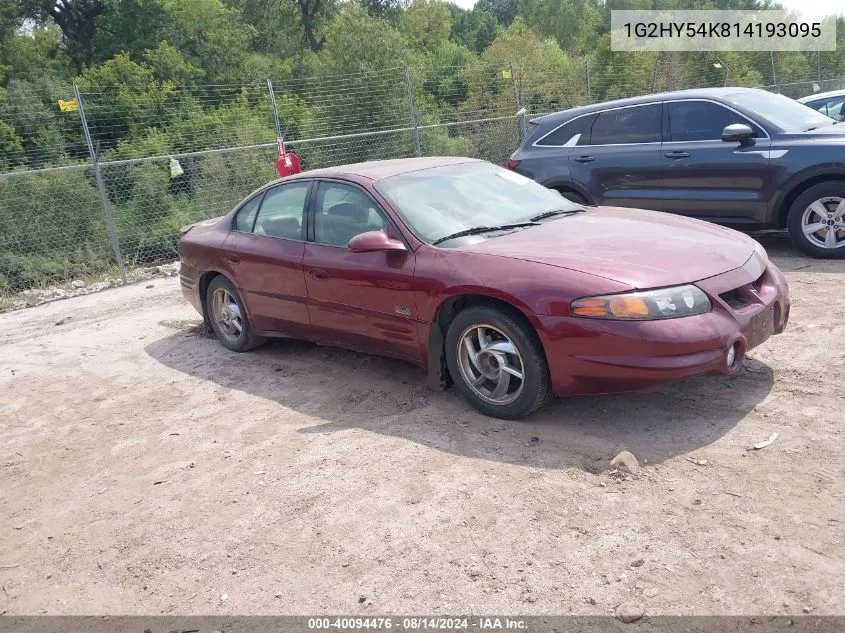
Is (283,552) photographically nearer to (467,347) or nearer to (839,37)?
(467,347)

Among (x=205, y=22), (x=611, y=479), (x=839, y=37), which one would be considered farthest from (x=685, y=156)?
(x=205, y=22)

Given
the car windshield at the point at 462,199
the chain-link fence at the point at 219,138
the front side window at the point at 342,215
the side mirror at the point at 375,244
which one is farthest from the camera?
the chain-link fence at the point at 219,138

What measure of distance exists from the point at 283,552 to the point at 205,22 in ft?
130

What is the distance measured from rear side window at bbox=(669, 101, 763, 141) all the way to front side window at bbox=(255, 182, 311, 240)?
14.5ft

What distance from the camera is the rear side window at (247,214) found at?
6.12m

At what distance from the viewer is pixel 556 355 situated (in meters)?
4.07

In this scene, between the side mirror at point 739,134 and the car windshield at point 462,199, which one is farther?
the side mirror at point 739,134

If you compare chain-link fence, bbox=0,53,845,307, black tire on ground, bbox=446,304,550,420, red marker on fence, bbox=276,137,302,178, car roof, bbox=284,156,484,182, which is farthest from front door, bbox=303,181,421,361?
red marker on fence, bbox=276,137,302,178

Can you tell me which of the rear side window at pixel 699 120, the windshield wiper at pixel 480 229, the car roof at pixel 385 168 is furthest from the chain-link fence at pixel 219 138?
the windshield wiper at pixel 480 229

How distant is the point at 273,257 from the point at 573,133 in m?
4.57

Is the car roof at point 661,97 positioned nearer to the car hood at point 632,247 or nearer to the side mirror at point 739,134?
the side mirror at point 739,134

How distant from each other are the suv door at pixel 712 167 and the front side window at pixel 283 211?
4.26 m

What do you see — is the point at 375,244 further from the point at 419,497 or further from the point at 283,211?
the point at 419,497

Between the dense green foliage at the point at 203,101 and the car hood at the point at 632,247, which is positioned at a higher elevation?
the dense green foliage at the point at 203,101
